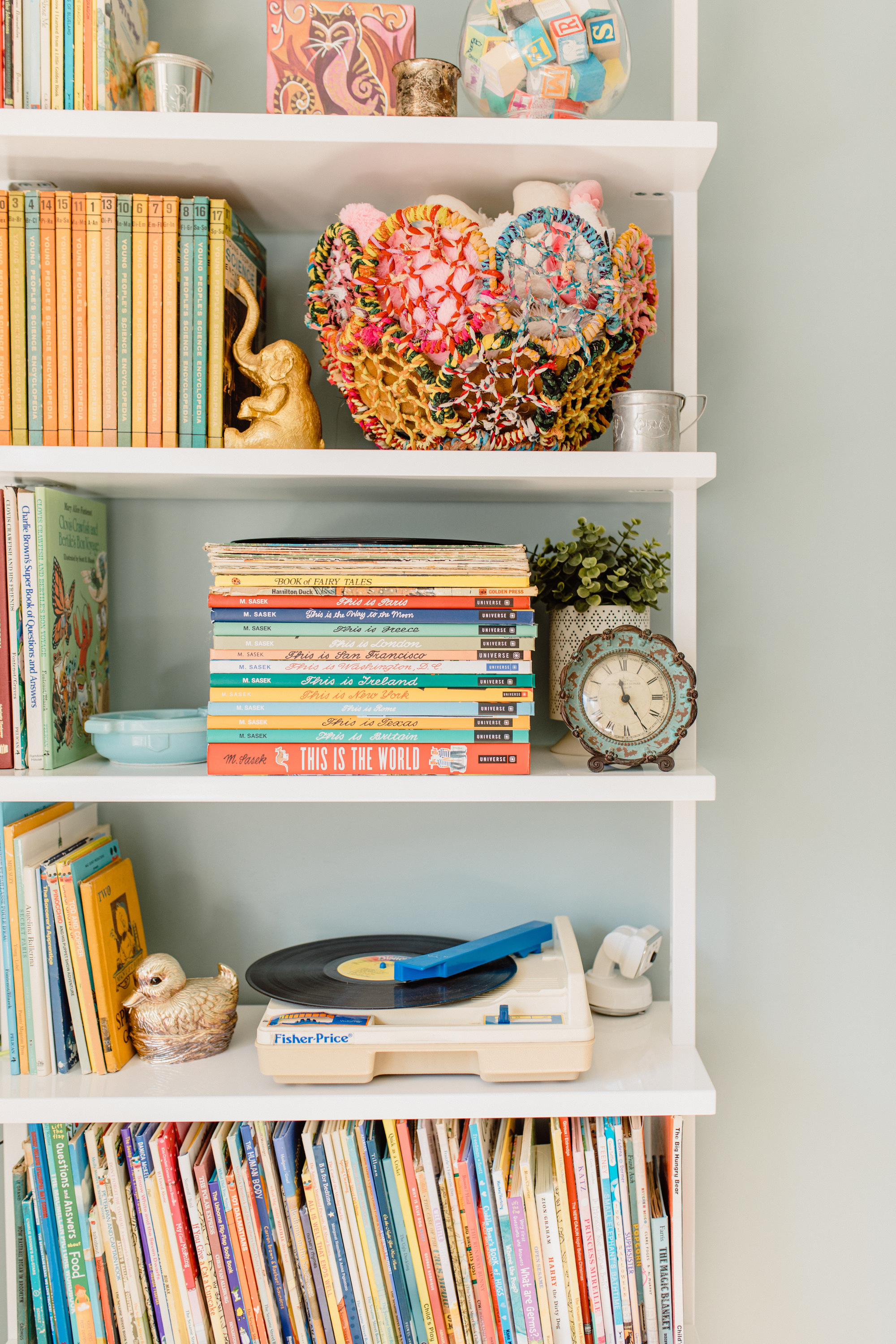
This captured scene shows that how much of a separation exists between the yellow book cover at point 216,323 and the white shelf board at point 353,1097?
0.65 meters

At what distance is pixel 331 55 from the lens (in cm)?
88

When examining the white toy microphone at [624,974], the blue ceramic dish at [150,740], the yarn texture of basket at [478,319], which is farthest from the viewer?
the white toy microphone at [624,974]

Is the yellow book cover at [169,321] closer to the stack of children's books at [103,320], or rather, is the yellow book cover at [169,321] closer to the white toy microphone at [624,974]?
the stack of children's books at [103,320]

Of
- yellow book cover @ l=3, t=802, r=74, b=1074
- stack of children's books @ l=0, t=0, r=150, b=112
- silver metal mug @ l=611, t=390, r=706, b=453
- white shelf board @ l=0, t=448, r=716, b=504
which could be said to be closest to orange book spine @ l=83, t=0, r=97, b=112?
stack of children's books @ l=0, t=0, r=150, b=112

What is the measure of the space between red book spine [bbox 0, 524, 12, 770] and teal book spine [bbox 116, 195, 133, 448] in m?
0.19

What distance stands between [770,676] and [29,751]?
2.89 ft

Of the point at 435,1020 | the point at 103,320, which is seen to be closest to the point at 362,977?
the point at 435,1020

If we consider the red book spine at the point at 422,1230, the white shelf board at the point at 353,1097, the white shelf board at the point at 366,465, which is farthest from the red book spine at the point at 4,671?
the red book spine at the point at 422,1230

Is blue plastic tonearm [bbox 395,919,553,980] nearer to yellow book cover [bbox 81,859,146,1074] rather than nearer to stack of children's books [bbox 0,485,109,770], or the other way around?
yellow book cover [bbox 81,859,146,1074]

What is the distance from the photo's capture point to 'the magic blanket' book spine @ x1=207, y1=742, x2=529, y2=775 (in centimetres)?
87

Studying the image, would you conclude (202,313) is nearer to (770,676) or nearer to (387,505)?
(387,505)

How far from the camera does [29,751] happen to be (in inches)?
36.7

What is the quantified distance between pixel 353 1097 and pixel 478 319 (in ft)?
2.47

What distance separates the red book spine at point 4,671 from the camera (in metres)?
0.92
